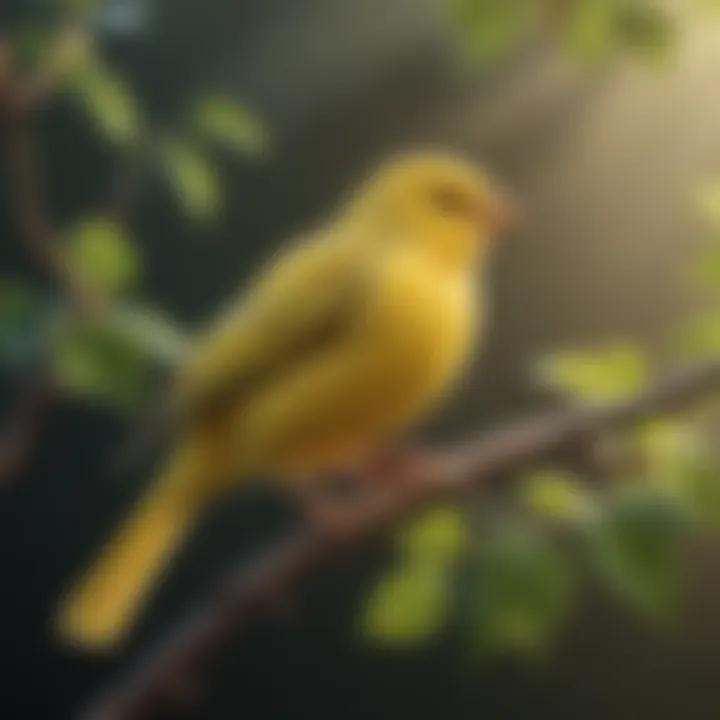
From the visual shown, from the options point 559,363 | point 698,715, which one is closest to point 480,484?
point 559,363

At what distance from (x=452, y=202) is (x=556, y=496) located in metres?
0.20

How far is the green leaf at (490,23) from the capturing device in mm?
850

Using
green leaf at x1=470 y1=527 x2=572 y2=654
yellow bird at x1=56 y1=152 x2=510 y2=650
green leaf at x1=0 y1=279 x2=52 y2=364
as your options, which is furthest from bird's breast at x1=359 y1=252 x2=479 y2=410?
green leaf at x1=0 y1=279 x2=52 y2=364

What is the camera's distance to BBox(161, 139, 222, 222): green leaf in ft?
2.87

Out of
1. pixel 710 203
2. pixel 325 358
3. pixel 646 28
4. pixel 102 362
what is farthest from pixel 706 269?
pixel 102 362

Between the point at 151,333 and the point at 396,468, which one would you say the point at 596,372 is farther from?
the point at 151,333

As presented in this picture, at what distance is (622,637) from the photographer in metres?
0.88

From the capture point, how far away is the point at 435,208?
2.68 feet

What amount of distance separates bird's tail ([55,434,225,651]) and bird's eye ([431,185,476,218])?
235 millimetres

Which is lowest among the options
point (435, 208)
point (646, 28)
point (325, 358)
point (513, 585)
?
point (513, 585)

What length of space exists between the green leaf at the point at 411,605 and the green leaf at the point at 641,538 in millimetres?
113

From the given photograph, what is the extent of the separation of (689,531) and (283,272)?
30cm

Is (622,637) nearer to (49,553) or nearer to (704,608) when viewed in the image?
(704,608)

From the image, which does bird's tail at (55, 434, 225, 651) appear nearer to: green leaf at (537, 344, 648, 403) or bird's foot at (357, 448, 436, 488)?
bird's foot at (357, 448, 436, 488)
